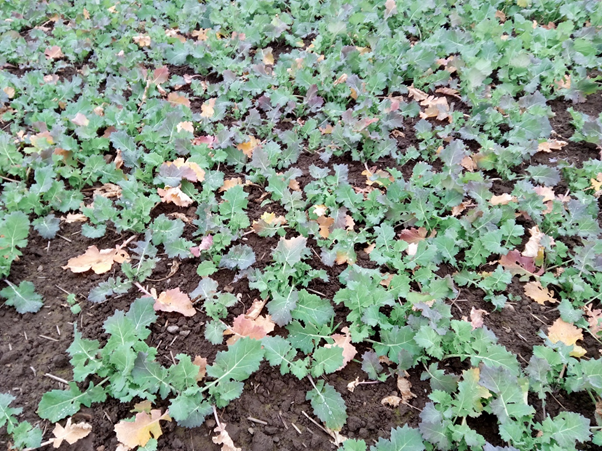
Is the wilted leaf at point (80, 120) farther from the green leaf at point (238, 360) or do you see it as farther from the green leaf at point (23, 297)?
the green leaf at point (238, 360)

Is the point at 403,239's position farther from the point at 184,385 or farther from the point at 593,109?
the point at 593,109

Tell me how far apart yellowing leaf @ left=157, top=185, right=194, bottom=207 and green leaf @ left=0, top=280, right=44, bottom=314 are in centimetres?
85

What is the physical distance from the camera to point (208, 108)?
3412 mm

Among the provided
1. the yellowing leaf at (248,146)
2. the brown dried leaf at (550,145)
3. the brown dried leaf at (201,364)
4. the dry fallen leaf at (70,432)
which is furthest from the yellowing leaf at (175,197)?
the brown dried leaf at (550,145)

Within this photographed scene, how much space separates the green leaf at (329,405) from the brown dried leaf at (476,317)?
30.1 inches

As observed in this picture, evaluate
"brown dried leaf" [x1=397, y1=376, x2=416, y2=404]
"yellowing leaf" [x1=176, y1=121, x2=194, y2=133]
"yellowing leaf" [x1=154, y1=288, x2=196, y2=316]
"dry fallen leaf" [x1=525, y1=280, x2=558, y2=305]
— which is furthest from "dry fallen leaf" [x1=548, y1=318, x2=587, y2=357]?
"yellowing leaf" [x1=176, y1=121, x2=194, y2=133]

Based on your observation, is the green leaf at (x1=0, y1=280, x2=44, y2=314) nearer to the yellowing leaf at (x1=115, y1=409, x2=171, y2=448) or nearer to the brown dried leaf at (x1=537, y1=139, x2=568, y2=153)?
the yellowing leaf at (x1=115, y1=409, x2=171, y2=448)

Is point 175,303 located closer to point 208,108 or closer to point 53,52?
point 208,108

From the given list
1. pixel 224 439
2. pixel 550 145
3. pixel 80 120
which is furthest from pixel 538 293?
pixel 80 120

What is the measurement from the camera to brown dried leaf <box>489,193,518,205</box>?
2.82 m

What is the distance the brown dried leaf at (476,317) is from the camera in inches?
90.2

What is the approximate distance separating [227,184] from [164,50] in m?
1.75

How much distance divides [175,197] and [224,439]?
145 centimetres

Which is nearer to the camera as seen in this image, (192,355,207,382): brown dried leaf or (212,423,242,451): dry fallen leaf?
(212,423,242,451): dry fallen leaf
